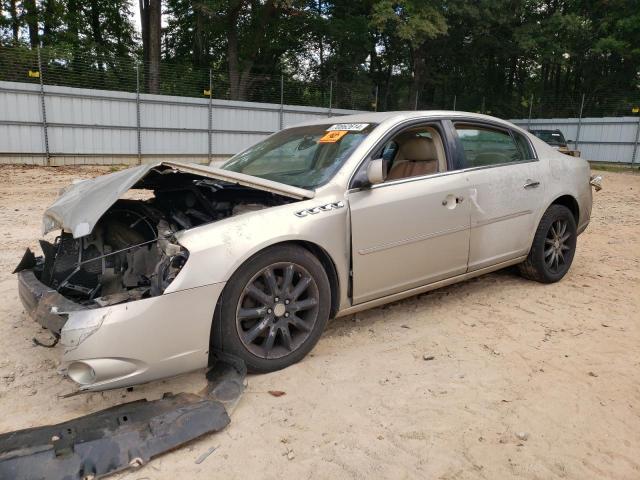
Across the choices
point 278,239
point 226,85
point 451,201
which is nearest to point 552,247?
point 451,201

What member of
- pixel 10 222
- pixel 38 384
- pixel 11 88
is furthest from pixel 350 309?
pixel 11 88

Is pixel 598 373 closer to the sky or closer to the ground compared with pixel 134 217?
closer to the ground

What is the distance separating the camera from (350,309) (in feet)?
11.3

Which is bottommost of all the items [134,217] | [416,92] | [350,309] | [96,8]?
[350,309]

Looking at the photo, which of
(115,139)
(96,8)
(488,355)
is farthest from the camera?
(96,8)

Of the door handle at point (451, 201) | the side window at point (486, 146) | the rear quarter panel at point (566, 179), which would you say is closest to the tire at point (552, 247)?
the rear quarter panel at point (566, 179)

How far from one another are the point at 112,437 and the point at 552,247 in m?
4.03

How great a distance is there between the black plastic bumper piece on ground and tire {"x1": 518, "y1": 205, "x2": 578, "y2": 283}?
123 inches

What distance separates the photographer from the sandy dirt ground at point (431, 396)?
232 centimetres

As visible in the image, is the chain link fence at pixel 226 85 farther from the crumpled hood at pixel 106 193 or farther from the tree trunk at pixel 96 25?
the crumpled hood at pixel 106 193

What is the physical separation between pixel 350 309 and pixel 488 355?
0.95 metres

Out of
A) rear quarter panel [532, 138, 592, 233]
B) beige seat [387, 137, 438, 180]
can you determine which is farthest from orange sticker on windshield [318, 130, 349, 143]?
rear quarter panel [532, 138, 592, 233]

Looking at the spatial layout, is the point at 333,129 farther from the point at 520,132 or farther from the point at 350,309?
the point at 520,132

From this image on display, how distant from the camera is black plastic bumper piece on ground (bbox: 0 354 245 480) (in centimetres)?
215
